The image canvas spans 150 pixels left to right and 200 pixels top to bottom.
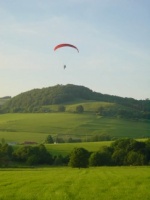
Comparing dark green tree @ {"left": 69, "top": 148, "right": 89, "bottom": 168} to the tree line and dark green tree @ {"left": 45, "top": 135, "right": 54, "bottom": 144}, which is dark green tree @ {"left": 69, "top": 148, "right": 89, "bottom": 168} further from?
dark green tree @ {"left": 45, "top": 135, "right": 54, "bottom": 144}

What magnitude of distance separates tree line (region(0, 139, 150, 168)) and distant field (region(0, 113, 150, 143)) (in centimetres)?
3757

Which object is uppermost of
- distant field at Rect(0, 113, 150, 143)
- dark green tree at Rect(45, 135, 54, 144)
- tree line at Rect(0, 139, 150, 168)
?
distant field at Rect(0, 113, 150, 143)

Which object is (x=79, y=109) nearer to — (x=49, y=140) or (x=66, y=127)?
(x=66, y=127)

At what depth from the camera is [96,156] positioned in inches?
2940

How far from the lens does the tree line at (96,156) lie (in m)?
75.8

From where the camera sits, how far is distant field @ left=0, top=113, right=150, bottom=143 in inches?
5388

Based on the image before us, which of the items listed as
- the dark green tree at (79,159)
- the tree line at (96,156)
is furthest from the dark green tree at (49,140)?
the dark green tree at (79,159)

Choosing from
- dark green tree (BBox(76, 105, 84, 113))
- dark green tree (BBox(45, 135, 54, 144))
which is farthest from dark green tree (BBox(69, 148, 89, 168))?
dark green tree (BBox(76, 105, 84, 113))

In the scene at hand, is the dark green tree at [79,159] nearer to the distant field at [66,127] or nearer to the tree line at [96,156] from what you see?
the tree line at [96,156]

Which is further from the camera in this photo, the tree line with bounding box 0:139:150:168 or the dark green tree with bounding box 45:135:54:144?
the dark green tree with bounding box 45:135:54:144

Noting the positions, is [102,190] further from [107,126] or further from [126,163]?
[107,126]

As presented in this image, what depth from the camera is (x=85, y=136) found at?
5330 inches

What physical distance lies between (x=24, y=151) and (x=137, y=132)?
63.7 metres

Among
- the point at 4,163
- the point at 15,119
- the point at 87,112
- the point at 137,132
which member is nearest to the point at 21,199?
the point at 4,163
